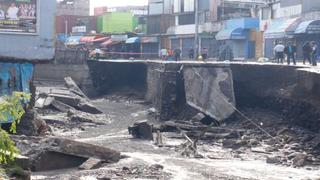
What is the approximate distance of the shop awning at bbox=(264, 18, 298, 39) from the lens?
4091cm

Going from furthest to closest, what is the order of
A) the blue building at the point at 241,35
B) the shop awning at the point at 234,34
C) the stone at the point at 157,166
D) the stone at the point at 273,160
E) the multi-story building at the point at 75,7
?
the multi-story building at the point at 75,7 < the shop awning at the point at 234,34 < the blue building at the point at 241,35 < the stone at the point at 273,160 < the stone at the point at 157,166

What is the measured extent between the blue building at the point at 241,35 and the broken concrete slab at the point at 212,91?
925 inches

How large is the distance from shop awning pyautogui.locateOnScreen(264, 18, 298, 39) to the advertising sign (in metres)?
25.2

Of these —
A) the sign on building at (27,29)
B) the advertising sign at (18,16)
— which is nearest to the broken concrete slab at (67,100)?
the sign on building at (27,29)

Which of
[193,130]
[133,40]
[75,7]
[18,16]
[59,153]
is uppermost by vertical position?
[75,7]

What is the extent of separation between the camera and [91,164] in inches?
609

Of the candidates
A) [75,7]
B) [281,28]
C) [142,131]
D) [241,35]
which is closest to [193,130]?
[142,131]

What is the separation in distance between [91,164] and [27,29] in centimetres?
595

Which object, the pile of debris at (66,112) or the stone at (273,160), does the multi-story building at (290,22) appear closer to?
the pile of debris at (66,112)

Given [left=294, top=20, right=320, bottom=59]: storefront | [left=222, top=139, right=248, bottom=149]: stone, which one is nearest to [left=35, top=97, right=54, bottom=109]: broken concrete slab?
[left=222, top=139, right=248, bottom=149]: stone

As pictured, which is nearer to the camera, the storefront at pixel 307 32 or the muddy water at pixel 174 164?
the muddy water at pixel 174 164

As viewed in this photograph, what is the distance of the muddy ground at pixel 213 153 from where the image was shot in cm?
1555

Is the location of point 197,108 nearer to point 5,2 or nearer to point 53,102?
point 53,102

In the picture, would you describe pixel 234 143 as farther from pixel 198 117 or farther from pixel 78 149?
pixel 78 149
